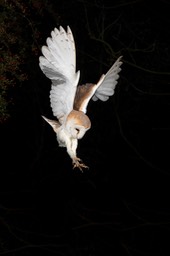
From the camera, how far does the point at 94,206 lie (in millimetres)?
3148

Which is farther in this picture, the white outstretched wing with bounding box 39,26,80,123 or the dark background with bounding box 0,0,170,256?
the dark background with bounding box 0,0,170,256

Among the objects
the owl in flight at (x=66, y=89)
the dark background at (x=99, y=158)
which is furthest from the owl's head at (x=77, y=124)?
the dark background at (x=99, y=158)

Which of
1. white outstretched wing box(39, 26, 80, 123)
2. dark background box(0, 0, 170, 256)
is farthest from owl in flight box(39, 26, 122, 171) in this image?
dark background box(0, 0, 170, 256)

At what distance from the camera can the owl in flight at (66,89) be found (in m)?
1.03

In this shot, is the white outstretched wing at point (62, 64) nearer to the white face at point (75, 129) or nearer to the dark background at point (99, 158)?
the white face at point (75, 129)

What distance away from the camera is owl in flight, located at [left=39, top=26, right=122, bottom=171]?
103 centimetres

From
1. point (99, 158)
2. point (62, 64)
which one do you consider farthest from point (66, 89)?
point (99, 158)

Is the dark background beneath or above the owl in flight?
above

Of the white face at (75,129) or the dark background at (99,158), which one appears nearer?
the white face at (75,129)

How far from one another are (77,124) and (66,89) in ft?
0.43

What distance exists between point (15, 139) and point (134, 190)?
Result: 989 mm

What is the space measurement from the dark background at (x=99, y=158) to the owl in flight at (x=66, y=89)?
1.49 m

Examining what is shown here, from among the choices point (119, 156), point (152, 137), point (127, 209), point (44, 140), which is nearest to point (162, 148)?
point (152, 137)

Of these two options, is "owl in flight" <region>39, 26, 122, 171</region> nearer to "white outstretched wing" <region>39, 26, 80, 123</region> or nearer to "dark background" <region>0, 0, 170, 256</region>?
"white outstretched wing" <region>39, 26, 80, 123</region>
